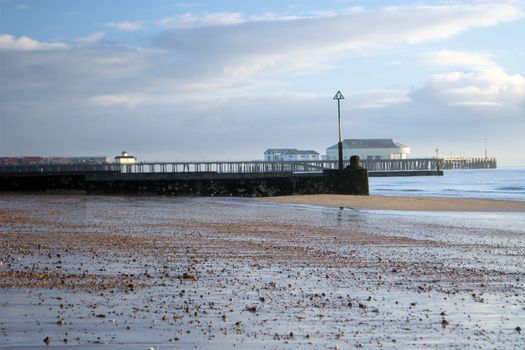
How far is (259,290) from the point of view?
27.2 ft

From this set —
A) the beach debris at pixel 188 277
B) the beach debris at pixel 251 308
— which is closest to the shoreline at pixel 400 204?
the beach debris at pixel 188 277

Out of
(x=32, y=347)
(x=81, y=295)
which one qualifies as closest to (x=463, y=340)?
(x=32, y=347)

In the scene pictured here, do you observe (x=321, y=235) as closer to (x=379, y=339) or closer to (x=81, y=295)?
(x=81, y=295)

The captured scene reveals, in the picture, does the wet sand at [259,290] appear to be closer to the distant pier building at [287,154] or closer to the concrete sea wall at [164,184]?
the concrete sea wall at [164,184]

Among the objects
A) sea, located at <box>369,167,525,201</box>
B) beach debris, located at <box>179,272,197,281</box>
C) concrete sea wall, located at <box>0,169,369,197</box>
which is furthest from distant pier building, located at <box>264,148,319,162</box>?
beach debris, located at <box>179,272,197,281</box>

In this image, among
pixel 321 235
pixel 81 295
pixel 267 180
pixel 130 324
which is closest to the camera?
pixel 130 324

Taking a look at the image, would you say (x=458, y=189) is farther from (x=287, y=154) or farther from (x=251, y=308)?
(x=287, y=154)

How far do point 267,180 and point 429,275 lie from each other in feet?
109

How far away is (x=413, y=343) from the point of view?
18.9 feet

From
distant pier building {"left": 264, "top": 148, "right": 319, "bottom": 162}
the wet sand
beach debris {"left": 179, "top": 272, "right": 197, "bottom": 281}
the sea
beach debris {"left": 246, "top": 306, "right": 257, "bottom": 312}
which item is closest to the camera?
the wet sand

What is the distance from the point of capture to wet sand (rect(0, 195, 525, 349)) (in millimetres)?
5965

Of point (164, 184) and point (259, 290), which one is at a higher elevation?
point (164, 184)

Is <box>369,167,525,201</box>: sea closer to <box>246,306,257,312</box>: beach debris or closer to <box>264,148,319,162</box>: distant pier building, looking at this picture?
<box>246,306,257,312</box>: beach debris

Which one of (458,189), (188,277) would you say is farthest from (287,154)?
(188,277)
